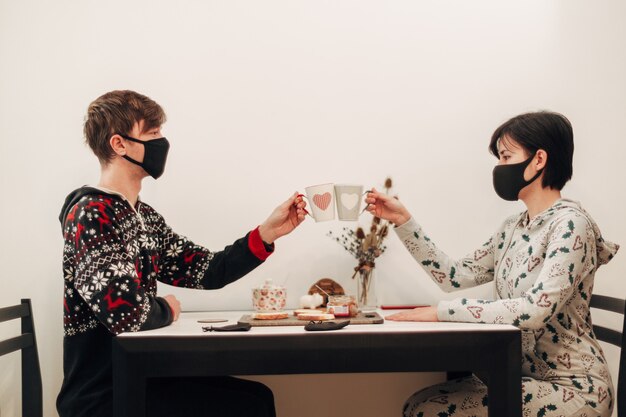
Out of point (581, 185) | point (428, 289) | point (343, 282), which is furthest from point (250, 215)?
point (581, 185)

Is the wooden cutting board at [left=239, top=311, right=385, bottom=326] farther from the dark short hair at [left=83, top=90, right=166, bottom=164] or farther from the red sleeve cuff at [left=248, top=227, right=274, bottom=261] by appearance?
the dark short hair at [left=83, top=90, right=166, bottom=164]

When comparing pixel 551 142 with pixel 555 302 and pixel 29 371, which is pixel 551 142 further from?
pixel 29 371

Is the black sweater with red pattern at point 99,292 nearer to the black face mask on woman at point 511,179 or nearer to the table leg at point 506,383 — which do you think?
the table leg at point 506,383

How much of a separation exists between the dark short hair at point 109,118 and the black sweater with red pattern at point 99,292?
0.65 feet

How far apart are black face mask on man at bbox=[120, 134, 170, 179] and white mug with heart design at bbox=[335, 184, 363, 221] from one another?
0.57 meters

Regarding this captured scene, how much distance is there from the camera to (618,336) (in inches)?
70.3

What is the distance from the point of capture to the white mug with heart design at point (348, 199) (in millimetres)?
1724

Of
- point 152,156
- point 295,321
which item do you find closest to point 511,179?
point 295,321

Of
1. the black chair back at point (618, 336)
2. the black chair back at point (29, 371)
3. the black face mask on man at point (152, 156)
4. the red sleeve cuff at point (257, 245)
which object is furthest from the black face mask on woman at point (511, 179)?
the black chair back at point (29, 371)

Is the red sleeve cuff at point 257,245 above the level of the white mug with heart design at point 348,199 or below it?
below

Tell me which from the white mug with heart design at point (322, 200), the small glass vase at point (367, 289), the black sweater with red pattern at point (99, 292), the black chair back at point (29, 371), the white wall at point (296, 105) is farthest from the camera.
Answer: the white wall at point (296, 105)

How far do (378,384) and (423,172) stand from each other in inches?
34.3

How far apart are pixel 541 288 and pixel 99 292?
114 cm

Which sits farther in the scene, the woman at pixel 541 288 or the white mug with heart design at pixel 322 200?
the white mug with heart design at pixel 322 200
